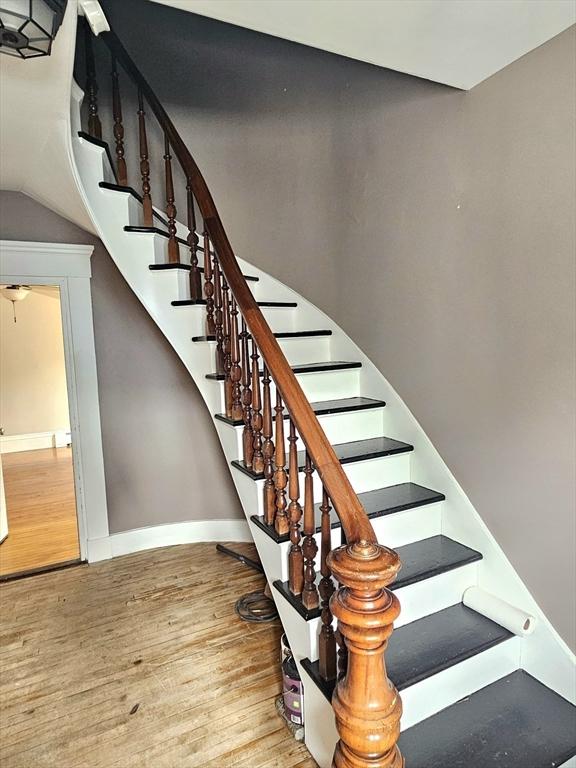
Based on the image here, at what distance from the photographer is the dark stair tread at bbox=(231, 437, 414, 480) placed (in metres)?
2.19

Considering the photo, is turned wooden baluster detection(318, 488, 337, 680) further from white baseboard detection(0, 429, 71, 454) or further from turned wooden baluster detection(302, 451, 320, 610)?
white baseboard detection(0, 429, 71, 454)

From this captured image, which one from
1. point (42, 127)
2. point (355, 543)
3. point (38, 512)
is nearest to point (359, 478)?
point (355, 543)

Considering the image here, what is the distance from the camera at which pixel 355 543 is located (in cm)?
117

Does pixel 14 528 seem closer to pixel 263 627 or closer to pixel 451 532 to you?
pixel 263 627

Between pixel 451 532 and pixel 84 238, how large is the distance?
2835 mm

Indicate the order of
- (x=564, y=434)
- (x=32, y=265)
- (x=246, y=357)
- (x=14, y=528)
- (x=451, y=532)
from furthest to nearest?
(x=14, y=528), (x=32, y=265), (x=451, y=532), (x=246, y=357), (x=564, y=434)

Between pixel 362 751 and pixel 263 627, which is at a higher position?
pixel 362 751

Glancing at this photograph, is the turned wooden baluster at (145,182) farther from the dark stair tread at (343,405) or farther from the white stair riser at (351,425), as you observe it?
the dark stair tread at (343,405)

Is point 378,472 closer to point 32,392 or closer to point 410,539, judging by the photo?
point 410,539

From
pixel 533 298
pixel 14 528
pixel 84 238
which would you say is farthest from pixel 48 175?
pixel 14 528

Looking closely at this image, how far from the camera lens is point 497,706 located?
5.57 feet

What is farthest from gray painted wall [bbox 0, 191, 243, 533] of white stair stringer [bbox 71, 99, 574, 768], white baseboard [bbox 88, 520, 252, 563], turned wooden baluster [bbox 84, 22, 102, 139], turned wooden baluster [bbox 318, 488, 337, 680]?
turned wooden baluster [bbox 318, 488, 337, 680]

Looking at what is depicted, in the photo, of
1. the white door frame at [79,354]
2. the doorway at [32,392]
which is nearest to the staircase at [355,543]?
the white door frame at [79,354]

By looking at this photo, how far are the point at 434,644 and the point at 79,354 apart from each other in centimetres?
262
